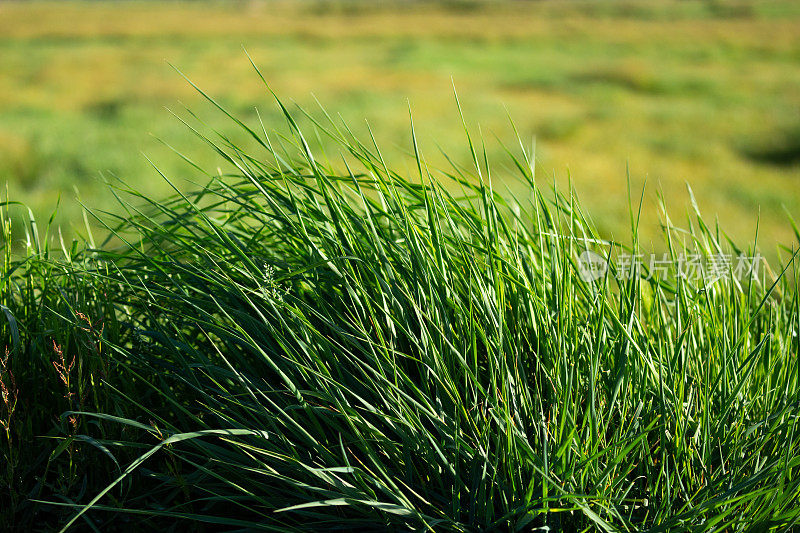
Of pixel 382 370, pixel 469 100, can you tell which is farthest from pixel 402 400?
pixel 469 100

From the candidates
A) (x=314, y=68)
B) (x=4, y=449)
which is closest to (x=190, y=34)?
(x=314, y=68)

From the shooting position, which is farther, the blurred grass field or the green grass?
the blurred grass field

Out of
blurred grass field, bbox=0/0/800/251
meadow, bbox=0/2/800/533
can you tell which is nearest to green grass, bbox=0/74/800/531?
meadow, bbox=0/2/800/533

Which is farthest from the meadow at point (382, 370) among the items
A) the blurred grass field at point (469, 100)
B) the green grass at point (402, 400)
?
the blurred grass field at point (469, 100)

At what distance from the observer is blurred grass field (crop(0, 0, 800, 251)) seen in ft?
23.2

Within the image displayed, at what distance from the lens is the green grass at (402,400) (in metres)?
1.21

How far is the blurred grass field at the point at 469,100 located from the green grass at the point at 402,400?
391mm

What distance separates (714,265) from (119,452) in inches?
62.4

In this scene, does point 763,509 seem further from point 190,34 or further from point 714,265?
point 190,34

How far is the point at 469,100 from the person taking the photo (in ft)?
40.8

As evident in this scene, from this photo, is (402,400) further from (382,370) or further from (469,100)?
(469,100)

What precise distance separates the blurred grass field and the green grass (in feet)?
1.28

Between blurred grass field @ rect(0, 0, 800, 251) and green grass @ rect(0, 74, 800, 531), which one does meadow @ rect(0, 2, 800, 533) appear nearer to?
green grass @ rect(0, 74, 800, 531)

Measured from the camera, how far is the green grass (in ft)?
3.95
